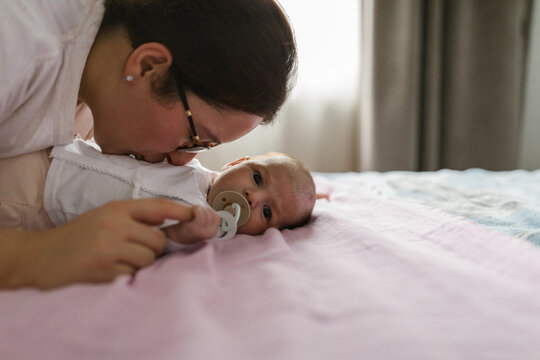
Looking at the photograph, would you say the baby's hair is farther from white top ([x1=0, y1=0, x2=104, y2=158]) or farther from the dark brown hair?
white top ([x1=0, y1=0, x2=104, y2=158])

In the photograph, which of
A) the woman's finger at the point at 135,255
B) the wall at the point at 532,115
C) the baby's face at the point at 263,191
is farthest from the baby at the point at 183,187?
the wall at the point at 532,115

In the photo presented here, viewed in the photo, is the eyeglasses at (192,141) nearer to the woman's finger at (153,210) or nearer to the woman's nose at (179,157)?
the woman's nose at (179,157)

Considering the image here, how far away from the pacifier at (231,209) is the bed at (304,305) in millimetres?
109

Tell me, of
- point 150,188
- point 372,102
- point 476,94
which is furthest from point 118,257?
point 476,94

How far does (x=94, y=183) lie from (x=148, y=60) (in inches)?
10.8

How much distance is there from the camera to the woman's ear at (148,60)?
0.83 meters

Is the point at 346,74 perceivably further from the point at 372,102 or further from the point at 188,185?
the point at 188,185

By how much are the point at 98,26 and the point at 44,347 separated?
695 mm

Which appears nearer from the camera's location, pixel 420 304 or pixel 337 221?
pixel 420 304

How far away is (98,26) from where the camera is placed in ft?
2.89

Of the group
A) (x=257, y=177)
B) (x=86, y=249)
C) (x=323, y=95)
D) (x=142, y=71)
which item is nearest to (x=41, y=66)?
(x=142, y=71)

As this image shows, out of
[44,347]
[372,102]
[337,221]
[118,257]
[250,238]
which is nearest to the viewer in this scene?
[44,347]

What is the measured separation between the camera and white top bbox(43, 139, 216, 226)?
2.67 feet

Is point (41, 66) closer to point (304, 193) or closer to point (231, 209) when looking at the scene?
point (231, 209)
